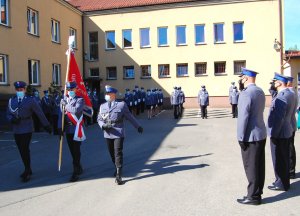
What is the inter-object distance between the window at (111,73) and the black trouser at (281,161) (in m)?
27.4

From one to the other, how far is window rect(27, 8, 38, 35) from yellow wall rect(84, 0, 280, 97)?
9.59 meters

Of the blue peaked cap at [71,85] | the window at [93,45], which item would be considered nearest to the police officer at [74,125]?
the blue peaked cap at [71,85]

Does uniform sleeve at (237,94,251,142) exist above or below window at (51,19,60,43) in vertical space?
below

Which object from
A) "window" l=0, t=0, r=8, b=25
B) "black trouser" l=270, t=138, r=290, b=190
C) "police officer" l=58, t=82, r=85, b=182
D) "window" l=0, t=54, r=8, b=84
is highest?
"window" l=0, t=0, r=8, b=25

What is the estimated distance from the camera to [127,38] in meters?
33.1

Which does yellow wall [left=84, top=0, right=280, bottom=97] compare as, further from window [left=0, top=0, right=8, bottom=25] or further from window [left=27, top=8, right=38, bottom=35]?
window [left=0, top=0, right=8, bottom=25]

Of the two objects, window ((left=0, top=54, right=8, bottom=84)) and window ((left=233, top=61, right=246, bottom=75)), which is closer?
window ((left=0, top=54, right=8, bottom=84))

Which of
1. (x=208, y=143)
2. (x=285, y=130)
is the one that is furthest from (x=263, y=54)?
(x=285, y=130)

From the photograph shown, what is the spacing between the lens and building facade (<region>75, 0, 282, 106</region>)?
30.3 meters

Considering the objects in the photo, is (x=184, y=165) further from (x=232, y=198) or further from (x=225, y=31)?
(x=225, y=31)

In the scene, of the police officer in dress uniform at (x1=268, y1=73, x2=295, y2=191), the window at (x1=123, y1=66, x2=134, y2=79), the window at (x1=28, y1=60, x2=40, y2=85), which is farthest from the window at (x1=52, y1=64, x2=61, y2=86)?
the police officer in dress uniform at (x1=268, y1=73, x2=295, y2=191)

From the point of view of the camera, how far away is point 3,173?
859cm

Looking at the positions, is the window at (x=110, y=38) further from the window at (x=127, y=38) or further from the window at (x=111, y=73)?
the window at (x=111, y=73)

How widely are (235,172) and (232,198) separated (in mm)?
1905
